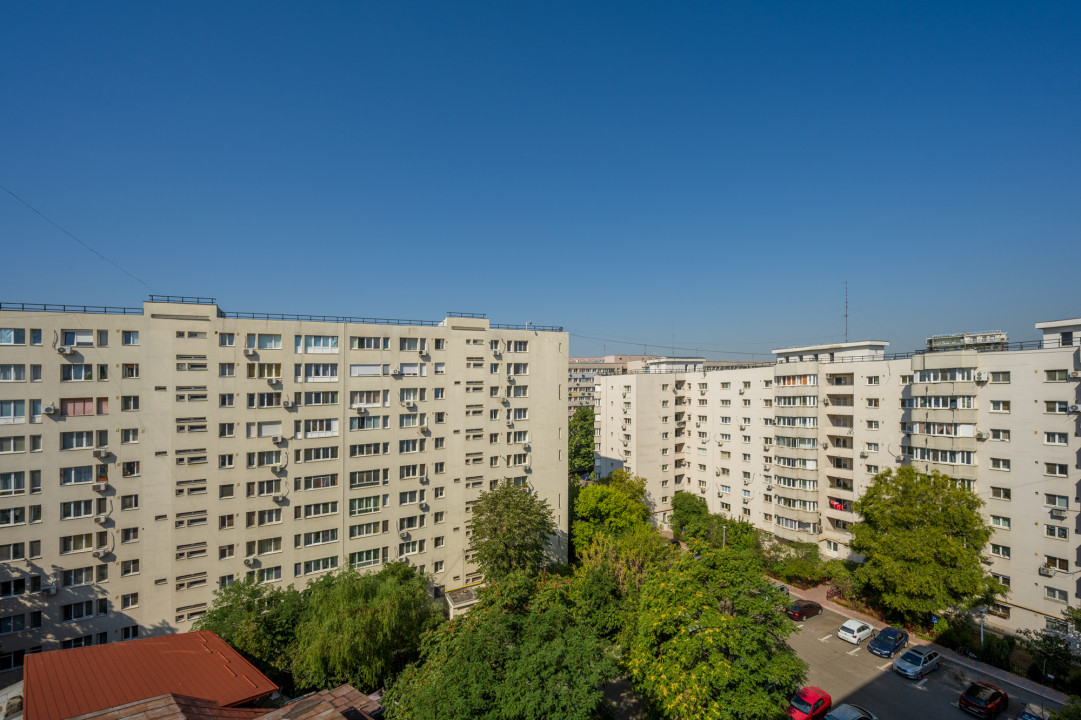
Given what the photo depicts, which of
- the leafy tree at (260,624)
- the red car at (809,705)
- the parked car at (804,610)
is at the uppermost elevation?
the leafy tree at (260,624)

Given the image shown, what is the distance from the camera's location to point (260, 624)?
24.7 metres

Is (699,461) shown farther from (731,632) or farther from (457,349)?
(731,632)

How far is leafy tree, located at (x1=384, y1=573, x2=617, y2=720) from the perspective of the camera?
1417cm

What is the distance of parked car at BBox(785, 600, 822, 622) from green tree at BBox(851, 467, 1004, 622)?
4847 millimetres

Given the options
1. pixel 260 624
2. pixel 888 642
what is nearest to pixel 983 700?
pixel 888 642

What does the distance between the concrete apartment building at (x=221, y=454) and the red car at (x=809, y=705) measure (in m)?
22.8

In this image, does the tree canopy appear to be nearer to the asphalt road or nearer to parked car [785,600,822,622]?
the asphalt road

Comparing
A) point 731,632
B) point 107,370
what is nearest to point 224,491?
point 107,370

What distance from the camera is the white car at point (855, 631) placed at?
29.1 metres

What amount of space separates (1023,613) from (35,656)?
2068 inches

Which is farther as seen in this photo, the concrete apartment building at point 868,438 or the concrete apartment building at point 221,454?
the concrete apartment building at point 868,438

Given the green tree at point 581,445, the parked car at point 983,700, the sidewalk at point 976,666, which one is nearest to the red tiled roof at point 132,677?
the parked car at point 983,700

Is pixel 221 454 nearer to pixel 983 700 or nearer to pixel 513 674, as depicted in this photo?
pixel 513 674

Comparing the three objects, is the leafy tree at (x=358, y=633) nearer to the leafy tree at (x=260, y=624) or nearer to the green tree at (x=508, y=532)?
the leafy tree at (x=260, y=624)
